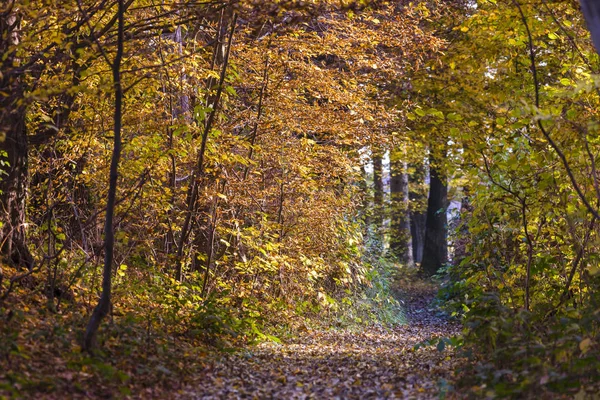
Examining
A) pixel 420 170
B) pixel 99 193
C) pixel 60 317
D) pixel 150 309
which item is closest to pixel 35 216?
pixel 99 193

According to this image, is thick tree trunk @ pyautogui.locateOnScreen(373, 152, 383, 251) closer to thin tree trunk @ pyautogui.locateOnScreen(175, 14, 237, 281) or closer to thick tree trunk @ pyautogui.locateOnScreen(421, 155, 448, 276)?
thick tree trunk @ pyautogui.locateOnScreen(421, 155, 448, 276)

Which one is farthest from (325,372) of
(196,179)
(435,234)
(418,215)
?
(418,215)

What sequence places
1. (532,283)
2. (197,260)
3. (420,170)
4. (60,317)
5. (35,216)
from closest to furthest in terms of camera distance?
1. (60,317)
2. (532,283)
3. (35,216)
4. (197,260)
5. (420,170)

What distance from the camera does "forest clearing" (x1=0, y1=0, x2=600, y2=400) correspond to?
6180mm

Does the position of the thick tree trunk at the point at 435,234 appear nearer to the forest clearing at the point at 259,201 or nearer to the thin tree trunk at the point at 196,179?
the forest clearing at the point at 259,201

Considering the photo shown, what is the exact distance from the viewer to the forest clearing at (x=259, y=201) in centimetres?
618

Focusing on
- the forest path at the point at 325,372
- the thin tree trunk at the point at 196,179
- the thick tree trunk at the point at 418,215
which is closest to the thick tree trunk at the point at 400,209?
the thick tree trunk at the point at 418,215

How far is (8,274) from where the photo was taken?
24.6 ft

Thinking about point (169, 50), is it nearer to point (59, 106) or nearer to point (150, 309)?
point (59, 106)

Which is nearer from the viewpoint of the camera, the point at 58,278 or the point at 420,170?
the point at 58,278

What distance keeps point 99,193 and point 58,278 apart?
2.11 m

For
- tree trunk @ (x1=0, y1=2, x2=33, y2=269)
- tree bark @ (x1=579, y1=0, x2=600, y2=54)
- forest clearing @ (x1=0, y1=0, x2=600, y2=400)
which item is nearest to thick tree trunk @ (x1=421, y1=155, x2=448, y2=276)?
forest clearing @ (x1=0, y1=0, x2=600, y2=400)

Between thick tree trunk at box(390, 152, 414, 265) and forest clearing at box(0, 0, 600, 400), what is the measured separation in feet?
29.3

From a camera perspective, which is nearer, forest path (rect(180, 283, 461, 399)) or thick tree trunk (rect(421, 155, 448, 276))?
forest path (rect(180, 283, 461, 399))
